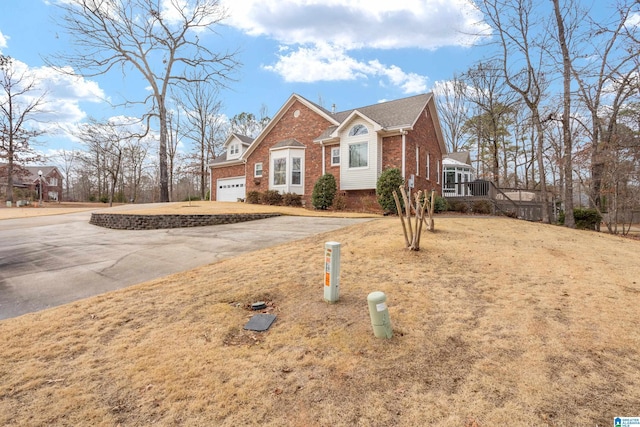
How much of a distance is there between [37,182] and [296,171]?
40983mm

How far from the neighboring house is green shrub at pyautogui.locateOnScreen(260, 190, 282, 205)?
29833 mm

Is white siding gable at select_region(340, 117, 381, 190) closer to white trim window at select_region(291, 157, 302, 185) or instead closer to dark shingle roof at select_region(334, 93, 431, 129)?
dark shingle roof at select_region(334, 93, 431, 129)

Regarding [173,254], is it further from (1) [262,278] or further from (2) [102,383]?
(2) [102,383]

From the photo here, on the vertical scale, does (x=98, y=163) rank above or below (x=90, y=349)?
above

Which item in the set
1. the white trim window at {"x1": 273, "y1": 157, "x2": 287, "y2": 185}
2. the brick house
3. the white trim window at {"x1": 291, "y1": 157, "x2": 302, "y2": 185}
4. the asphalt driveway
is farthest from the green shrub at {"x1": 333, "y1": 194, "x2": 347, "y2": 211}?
the asphalt driveway

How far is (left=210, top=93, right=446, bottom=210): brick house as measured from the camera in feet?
51.0

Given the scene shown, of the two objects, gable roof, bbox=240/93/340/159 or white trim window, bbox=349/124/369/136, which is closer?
white trim window, bbox=349/124/369/136

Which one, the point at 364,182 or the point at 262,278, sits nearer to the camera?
the point at 262,278

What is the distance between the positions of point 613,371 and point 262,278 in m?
4.01

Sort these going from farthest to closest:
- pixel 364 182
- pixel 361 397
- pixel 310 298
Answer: pixel 364 182
pixel 310 298
pixel 361 397

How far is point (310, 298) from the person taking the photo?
3.87m

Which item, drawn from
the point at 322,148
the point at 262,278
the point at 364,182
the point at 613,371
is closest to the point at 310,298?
the point at 262,278

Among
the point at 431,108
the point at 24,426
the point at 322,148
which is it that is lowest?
the point at 24,426

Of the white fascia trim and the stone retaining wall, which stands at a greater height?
the white fascia trim
